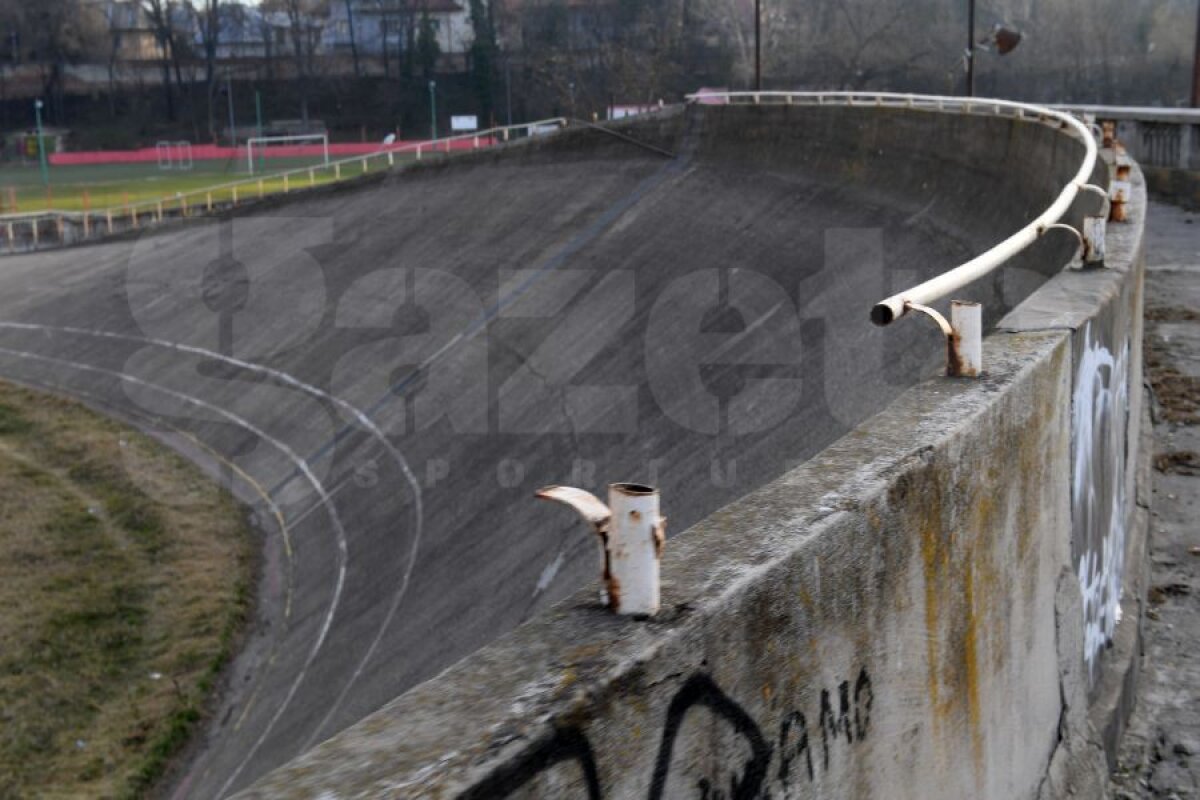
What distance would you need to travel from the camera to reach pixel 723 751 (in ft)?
9.36

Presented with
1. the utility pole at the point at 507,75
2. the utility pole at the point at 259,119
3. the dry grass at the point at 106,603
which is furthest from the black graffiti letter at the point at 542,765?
the utility pole at the point at 259,119

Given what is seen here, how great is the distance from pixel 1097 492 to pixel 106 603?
16.0 m

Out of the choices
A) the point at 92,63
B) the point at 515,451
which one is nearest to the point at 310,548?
the point at 515,451

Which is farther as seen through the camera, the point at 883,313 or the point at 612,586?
the point at 883,313

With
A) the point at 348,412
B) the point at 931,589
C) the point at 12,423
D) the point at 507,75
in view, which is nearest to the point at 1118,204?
the point at 931,589

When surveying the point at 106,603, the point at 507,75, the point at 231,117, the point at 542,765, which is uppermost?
the point at 507,75

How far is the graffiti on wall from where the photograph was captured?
2.42m

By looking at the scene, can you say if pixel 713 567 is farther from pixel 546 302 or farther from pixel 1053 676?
pixel 546 302

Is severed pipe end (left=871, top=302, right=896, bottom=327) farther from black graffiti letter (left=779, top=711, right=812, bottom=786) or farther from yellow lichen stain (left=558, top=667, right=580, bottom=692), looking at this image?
yellow lichen stain (left=558, top=667, right=580, bottom=692)

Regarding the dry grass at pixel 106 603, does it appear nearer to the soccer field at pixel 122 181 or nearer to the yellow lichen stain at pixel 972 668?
the yellow lichen stain at pixel 972 668

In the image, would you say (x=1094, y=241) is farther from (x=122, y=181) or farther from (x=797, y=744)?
(x=122, y=181)

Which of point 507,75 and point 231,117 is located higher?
point 507,75

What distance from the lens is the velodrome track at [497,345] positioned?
51.4 ft

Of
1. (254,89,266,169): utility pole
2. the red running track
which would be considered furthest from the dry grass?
the red running track
